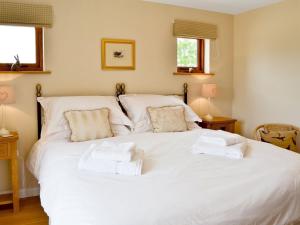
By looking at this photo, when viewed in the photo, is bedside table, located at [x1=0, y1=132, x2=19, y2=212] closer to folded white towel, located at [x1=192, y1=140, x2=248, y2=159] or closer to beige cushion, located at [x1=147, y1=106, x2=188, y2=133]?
beige cushion, located at [x1=147, y1=106, x2=188, y2=133]

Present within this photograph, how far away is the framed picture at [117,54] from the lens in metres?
3.51

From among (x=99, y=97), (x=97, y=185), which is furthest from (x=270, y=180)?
(x=99, y=97)

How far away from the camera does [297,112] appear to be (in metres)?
3.58

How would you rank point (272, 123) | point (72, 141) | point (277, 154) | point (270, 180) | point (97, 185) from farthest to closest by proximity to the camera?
point (272, 123), point (72, 141), point (277, 154), point (270, 180), point (97, 185)

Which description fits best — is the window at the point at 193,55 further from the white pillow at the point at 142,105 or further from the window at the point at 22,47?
the window at the point at 22,47

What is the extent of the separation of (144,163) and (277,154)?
3.36 feet

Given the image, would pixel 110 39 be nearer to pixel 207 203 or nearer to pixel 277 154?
pixel 277 154

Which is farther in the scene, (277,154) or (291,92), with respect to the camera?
(291,92)

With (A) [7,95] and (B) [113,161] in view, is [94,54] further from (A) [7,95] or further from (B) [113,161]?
(B) [113,161]

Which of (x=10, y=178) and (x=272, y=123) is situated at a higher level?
(x=272, y=123)

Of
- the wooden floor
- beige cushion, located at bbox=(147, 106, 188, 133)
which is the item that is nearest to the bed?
the wooden floor

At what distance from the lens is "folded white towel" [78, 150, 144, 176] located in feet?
6.00

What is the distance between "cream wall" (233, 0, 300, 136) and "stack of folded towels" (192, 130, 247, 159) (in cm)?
164

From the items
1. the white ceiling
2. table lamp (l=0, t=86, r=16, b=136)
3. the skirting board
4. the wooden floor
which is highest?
the white ceiling
